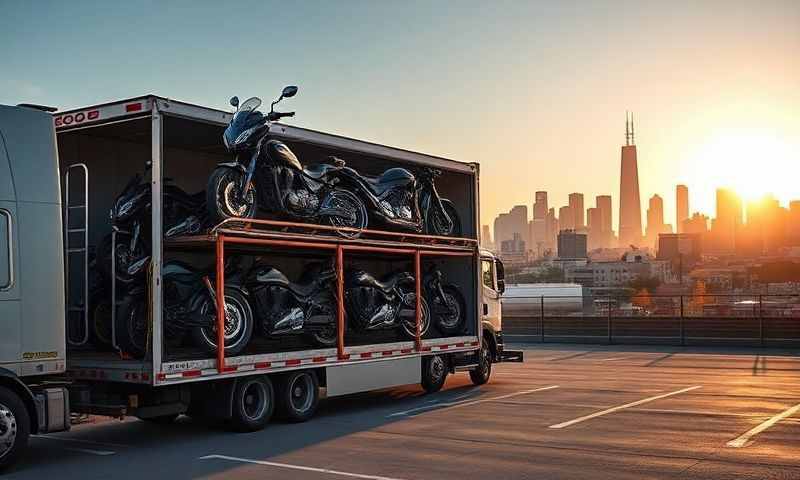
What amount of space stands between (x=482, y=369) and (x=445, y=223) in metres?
2.92

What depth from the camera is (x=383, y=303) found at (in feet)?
49.3

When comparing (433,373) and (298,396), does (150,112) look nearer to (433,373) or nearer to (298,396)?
(298,396)

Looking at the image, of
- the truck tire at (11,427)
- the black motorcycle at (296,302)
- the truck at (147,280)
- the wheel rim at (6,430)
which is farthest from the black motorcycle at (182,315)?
the wheel rim at (6,430)

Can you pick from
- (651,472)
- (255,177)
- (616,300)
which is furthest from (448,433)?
(616,300)

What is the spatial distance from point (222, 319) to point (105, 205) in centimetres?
250

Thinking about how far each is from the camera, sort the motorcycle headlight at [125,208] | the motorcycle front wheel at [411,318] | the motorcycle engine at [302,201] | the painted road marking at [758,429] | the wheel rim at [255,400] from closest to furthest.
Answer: the painted road marking at [758,429], the motorcycle headlight at [125,208], the wheel rim at [255,400], the motorcycle engine at [302,201], the motorcycle front wheel at [411,318]

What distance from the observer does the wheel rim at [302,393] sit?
1262cm

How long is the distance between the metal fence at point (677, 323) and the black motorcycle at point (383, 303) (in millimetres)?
14427

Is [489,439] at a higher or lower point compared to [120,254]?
lower

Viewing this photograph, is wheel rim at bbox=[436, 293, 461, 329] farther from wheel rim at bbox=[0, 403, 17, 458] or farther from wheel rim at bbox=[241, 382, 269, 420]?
wheel rim at bbox=[0, 403, 17, 458]

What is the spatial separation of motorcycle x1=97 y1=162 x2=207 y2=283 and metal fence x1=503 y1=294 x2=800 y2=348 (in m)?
19.5

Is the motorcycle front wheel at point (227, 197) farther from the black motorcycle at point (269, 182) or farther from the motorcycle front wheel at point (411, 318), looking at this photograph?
the motorcycle front wheel at point (411, 318)

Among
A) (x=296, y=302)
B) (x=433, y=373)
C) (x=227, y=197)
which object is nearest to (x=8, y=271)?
(x=227, y=197)

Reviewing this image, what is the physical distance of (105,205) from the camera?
12211 mm
